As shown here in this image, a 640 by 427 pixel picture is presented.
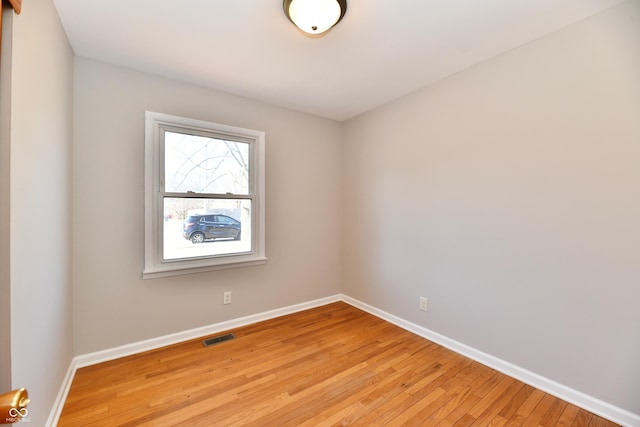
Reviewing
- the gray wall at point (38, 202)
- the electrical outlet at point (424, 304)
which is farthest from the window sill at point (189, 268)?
the electrical outlet at point (424, 304)

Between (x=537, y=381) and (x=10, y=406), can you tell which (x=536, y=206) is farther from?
(x=10, y=406)

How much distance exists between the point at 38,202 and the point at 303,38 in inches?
72.3

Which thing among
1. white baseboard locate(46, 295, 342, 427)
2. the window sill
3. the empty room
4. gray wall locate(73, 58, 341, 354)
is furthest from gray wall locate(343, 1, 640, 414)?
the window sill

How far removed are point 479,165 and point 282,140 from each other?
199 centimetres

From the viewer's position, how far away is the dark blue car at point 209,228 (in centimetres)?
251

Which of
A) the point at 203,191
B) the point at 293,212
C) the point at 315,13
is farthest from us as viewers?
the point at 293,212

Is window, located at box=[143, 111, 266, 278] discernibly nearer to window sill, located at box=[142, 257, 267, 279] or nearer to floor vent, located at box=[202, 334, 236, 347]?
window sill, located at box=[142, 257, 267, 279]

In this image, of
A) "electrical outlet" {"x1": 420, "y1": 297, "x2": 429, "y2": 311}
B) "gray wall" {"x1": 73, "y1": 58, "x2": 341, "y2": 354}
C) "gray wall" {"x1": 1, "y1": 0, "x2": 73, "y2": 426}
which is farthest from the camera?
"electrical outlet" {"x1": 420, "y1": 297, "x2": 429, "y2": 311}

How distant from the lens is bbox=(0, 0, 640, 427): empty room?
1.52m

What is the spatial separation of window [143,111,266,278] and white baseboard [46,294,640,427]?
23.4 inches

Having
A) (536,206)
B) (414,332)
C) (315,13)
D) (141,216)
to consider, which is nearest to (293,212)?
(141,216)

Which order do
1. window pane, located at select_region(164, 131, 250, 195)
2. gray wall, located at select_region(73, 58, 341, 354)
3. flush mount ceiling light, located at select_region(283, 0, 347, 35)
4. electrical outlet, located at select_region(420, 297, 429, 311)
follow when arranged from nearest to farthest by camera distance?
flush mount ceiling light, located at select_region(283, 0, 347, 35) < gray wall, located at select_region(73, 58, 341, 354) < window pane, located at select_region(164, 131, 250, 195) < electrical outlet, located at select_region(420, 297, 429, 311)

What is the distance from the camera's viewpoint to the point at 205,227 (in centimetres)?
261

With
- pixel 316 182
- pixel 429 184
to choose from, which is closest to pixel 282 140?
pixel 316 182
